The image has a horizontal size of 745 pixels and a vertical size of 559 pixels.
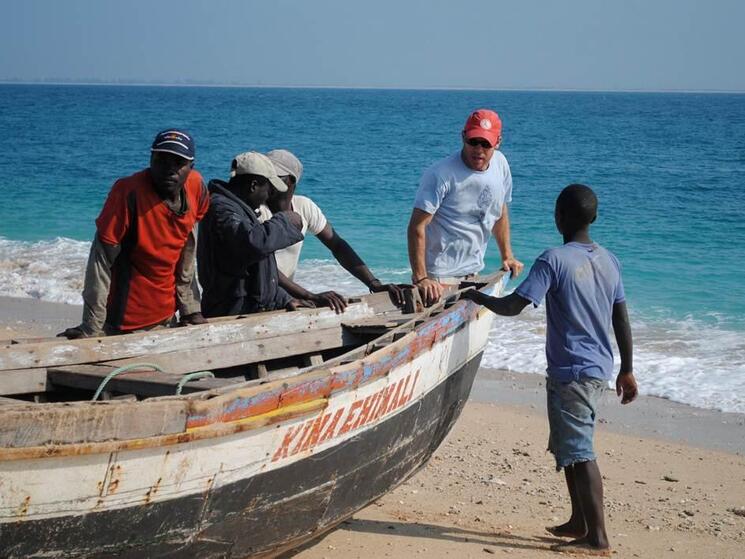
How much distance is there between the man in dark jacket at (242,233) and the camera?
4895mm

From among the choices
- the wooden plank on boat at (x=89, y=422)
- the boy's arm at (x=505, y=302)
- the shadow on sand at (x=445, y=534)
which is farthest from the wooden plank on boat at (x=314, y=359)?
the wooden plank on boat at (x=89, y=422)

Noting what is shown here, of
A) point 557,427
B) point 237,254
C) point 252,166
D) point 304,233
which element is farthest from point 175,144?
point 557,427

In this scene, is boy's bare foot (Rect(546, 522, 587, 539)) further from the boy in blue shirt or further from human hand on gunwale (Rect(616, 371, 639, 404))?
human hand on gunwale (Rect(616, 371, 639, 404))

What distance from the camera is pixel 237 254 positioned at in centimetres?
496

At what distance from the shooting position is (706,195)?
25.9 m

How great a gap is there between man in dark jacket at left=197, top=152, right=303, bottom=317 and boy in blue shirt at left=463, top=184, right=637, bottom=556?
1.10 meters

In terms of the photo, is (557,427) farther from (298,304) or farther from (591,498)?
(298,304)

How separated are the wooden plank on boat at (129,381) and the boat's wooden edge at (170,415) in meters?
0.47

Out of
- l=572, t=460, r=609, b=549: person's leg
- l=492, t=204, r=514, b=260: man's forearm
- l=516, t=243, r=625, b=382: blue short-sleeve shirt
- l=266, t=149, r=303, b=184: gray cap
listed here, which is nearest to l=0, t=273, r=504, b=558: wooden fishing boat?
l=492, t=204, r=514, b=260: man's forearm

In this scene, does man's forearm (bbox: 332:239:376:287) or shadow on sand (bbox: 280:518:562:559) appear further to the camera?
man's forearm (bbox: 332:239:376:287)

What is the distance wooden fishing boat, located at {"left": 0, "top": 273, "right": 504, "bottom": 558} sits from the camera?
11.4 ft

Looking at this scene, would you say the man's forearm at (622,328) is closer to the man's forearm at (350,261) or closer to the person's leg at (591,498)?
the person's leg at (591,498)

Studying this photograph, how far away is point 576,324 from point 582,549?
3.58 feet

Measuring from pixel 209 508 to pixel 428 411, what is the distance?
5.33 feet
